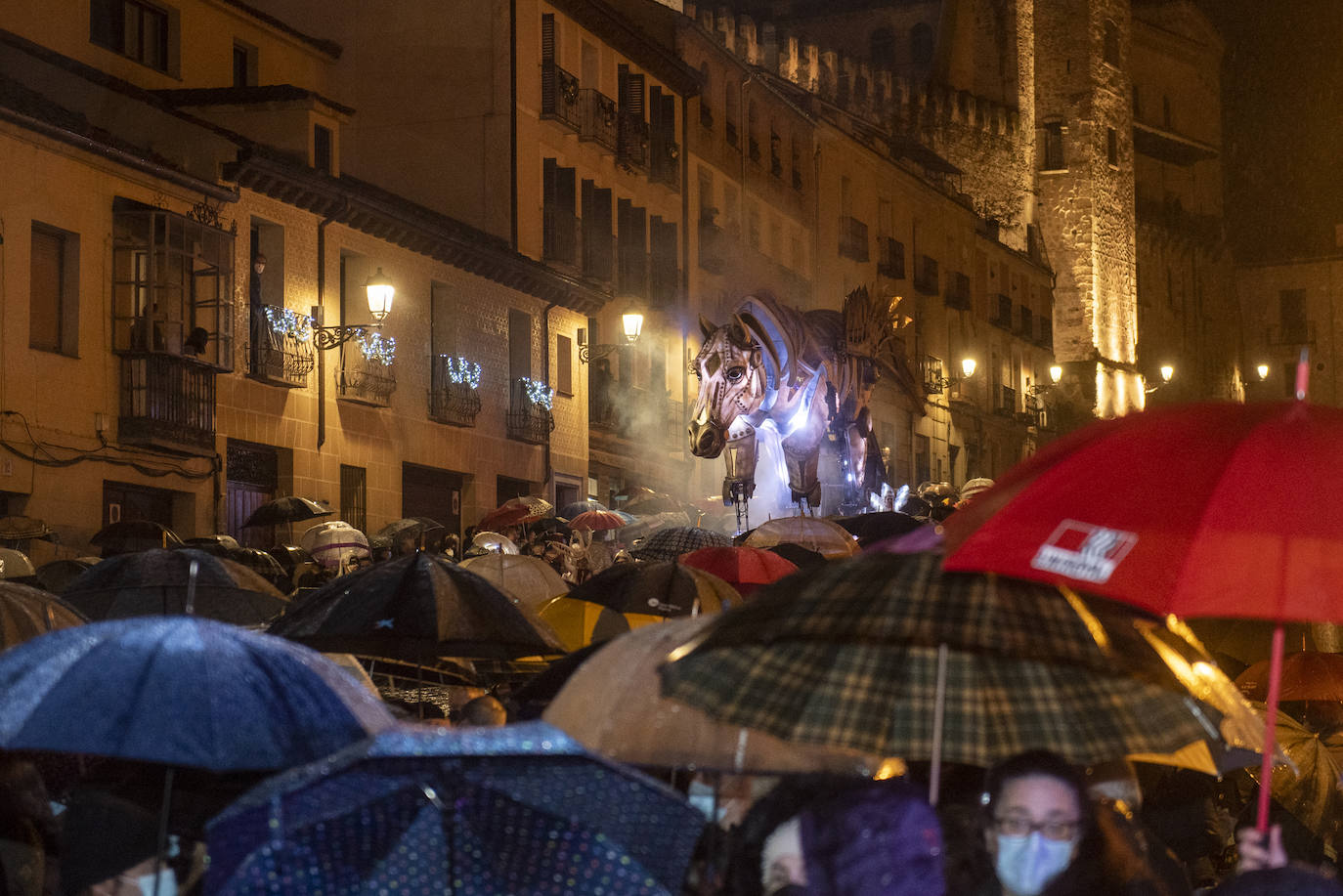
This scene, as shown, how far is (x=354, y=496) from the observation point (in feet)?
96.7

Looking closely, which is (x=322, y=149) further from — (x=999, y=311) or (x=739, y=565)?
(x=999, y=311)

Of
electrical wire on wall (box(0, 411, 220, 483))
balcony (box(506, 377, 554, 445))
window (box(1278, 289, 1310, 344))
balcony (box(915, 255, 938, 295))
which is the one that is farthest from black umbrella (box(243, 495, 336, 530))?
window (box(1278, 289, 1310, 344))

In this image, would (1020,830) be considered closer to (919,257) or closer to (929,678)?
(929,678)

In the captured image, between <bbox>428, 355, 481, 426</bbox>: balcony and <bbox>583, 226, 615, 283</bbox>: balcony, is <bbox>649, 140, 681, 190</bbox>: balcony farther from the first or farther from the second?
<bbox>428, 355, 481, 426</bbox>: balcony

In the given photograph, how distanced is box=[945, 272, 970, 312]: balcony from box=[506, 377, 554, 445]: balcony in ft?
85.3

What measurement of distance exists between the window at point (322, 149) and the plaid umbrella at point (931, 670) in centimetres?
2374

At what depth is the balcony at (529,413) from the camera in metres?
33.9

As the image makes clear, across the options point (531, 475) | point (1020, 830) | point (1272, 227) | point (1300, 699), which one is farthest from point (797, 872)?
point (1272, 227)

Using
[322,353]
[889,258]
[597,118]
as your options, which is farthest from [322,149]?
[889,258]

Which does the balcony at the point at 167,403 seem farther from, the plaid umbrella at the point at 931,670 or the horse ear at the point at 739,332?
the plaid umbrella at the point at 931,670

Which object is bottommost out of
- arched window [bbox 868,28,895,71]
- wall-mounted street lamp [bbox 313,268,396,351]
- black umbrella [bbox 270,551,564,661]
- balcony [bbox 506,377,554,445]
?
black umbrella [bbox 270,551,564,661]

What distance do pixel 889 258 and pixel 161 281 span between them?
32.8 meters

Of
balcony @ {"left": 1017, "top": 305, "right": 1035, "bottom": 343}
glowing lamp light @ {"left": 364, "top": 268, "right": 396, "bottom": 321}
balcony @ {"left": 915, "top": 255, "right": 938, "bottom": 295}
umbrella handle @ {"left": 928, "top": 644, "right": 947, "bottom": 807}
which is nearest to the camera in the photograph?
umbrella handle @ {"left": 928, "top": 644, "right": 947, "bottom": 807}

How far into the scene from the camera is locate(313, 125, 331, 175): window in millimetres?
28875
